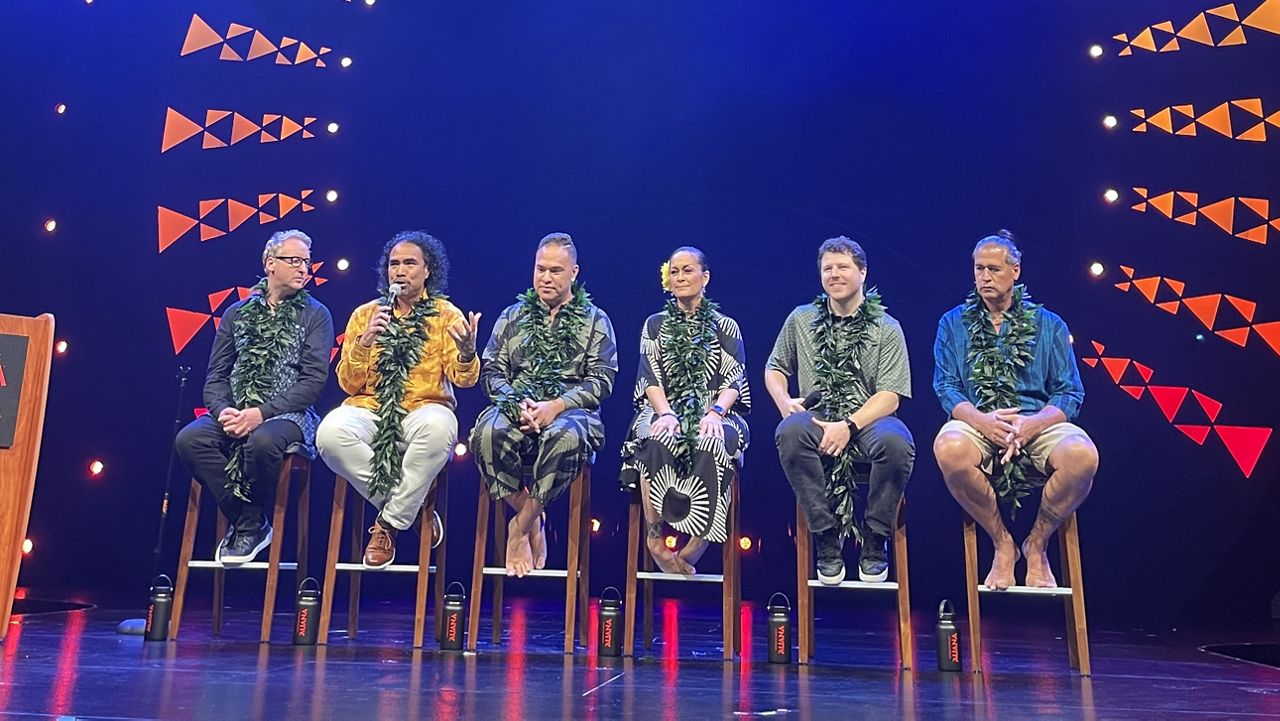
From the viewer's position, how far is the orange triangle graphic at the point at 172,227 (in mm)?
5523

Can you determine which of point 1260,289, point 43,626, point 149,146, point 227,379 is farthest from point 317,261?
point 1260,289

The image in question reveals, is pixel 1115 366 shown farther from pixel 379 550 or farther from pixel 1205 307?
pixel 379 550

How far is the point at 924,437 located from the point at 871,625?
100cm

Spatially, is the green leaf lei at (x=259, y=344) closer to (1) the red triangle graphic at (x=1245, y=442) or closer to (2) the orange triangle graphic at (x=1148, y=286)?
(2) the orange triangle graphic at (x=1148, y=286)

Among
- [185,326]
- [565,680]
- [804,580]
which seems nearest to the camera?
[565,680]

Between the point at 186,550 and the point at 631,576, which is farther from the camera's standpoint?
the point at 186,550

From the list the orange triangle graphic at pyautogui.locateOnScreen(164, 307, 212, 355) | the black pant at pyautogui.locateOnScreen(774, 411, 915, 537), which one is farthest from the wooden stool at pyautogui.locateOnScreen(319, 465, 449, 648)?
the orange triangle graphic at pyautogui.locateOnScreen(164, 307, 212, 355)

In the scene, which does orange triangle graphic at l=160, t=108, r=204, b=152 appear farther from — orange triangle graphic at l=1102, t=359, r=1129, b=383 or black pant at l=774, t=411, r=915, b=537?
orange triangle graphic at l=1102, t=359, r=1129, b=383

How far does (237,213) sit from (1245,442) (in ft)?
16.4

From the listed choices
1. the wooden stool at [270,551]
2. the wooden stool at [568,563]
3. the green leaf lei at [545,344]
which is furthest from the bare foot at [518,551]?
the wooden stool at [270,551]

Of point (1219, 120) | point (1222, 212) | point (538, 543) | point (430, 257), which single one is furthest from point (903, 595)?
point (1219, 120)

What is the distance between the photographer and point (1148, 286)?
500 centimetres

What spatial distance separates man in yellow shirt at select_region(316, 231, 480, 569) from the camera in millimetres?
3504

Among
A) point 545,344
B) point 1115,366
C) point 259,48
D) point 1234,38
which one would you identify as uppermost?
point 259,48
